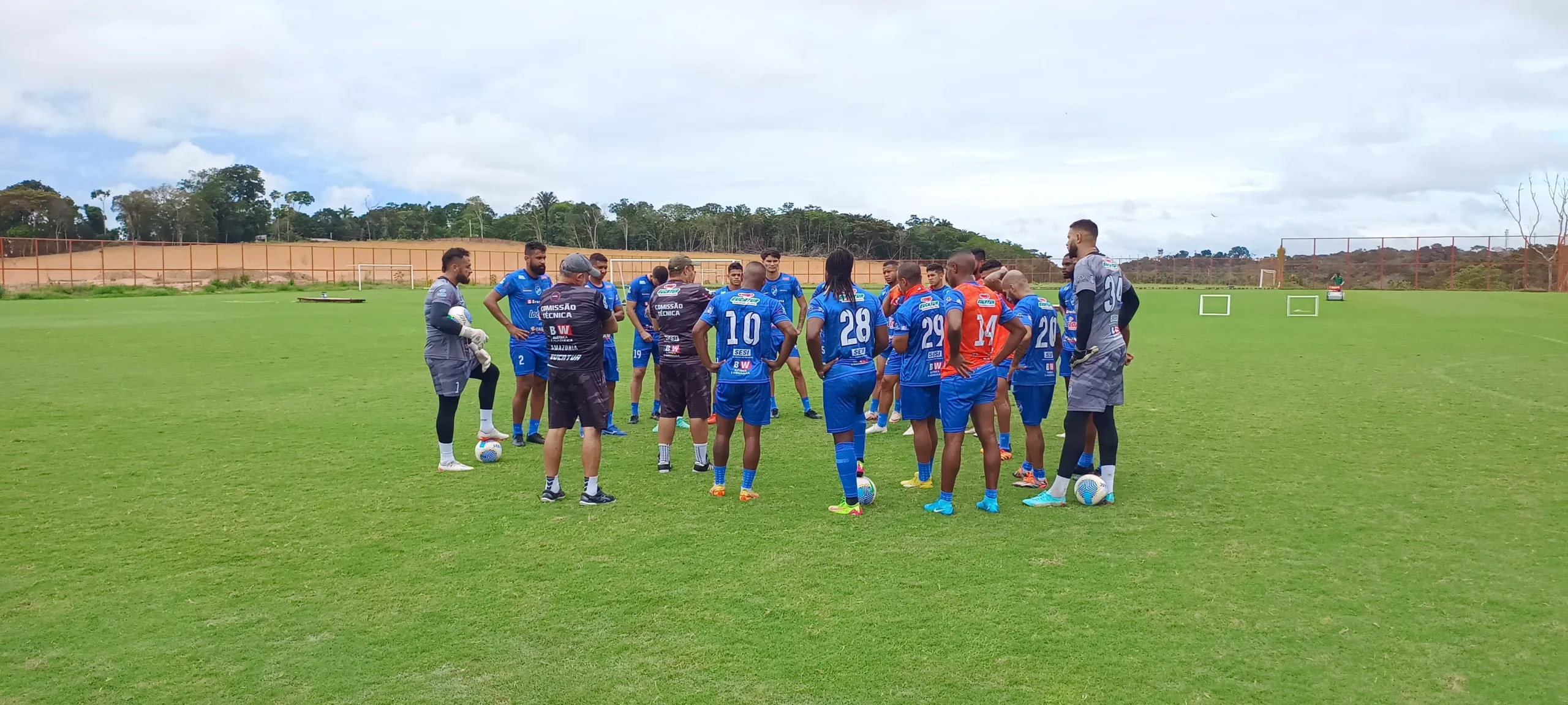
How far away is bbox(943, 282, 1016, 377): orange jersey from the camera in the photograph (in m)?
6.59

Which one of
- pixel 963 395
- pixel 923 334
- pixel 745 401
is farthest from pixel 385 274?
pixel 963 395

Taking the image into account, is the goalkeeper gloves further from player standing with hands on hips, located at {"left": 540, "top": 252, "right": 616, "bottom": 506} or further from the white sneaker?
player standing with hands on hips, located at {"left": 540, "top": 252, "right": 616, "bottom": 506}

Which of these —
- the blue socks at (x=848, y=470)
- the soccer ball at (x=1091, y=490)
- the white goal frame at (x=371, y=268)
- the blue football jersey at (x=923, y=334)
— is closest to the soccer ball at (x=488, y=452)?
the blue socks at (x=848, y=470)

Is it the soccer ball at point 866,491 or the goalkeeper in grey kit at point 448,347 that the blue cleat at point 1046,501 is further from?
the goalkeeper in grey kit at point 448,347

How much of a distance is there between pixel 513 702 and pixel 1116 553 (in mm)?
3811

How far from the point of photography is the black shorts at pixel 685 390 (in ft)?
24.3

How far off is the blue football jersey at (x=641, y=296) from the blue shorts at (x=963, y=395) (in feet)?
15.4

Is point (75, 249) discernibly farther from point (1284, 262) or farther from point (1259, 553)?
point (1284, 262)

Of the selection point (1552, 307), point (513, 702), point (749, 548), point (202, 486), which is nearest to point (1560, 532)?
point (749, 548)

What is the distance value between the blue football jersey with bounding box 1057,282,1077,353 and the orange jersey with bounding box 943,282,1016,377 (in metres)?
0.66

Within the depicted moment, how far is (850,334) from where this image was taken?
6.71 metres

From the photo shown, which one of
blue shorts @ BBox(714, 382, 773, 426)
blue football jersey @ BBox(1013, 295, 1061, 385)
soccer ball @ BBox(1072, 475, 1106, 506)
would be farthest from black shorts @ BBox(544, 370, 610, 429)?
soccer ball @ BBox(1072, 475, 1106, 506)

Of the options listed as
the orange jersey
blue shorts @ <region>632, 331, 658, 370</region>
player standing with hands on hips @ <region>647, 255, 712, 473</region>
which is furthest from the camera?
blue shorts @ <region>632, 331, 658, 370</region>

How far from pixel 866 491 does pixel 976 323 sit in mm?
1524
